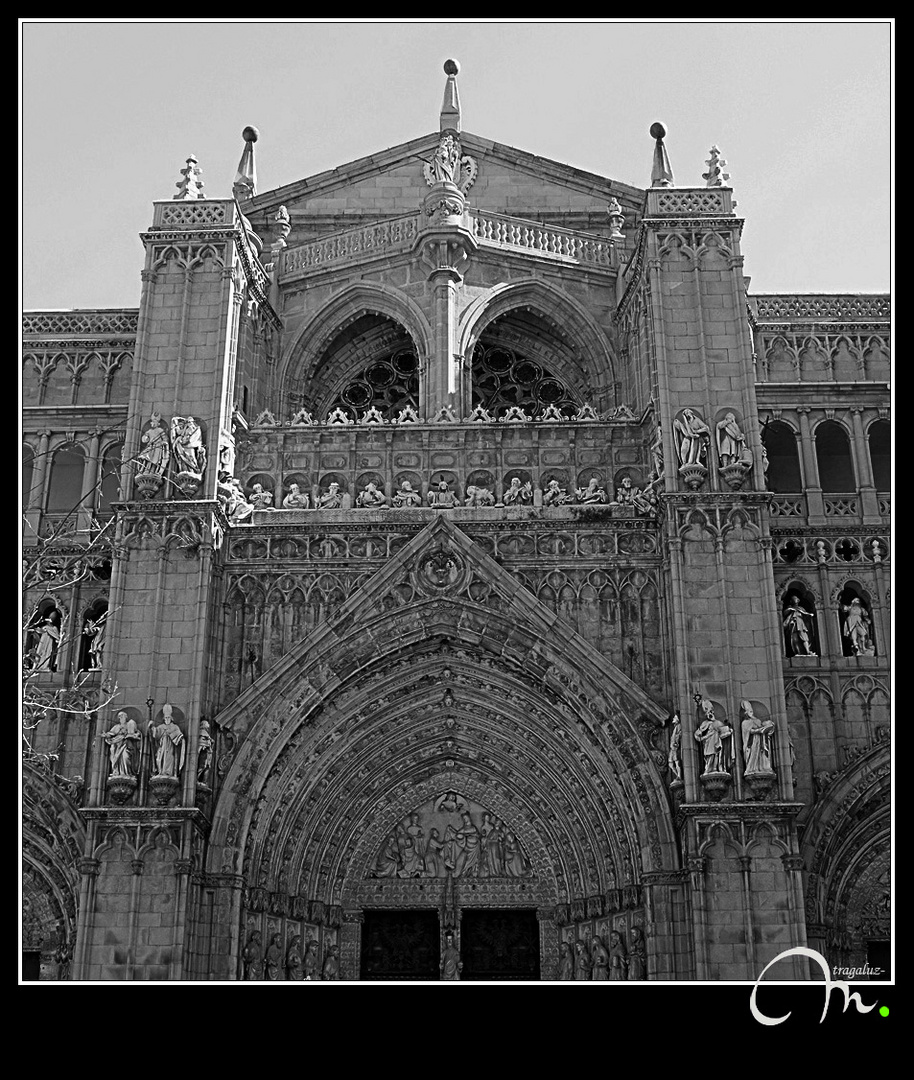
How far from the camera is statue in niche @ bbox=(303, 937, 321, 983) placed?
22.1 metres

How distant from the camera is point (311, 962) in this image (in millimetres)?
22266

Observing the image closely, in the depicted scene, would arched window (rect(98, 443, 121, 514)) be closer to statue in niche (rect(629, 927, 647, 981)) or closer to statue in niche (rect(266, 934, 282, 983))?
statue in niche (rect(266, 934, 282, 983))

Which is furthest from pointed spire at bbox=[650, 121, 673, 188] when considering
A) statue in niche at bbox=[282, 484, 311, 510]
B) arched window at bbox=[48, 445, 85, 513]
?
arched window at bbox=[48, 445, 85, 513]

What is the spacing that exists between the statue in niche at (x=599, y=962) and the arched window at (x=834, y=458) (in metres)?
10.4

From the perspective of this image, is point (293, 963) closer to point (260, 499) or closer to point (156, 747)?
point (156, 747)

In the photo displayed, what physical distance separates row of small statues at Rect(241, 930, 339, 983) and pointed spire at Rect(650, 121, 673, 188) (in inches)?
667

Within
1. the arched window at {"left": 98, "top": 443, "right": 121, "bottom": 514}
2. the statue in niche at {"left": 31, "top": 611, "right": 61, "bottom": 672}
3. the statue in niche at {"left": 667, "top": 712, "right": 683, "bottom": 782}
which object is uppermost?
the arched window at {"left": 98, "top": 443, "right": 121, "bottom": 514}

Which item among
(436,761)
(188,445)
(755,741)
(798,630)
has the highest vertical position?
(188,445)

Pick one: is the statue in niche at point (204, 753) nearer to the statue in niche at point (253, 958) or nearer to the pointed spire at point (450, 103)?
the statue in niche at point (253, 958)

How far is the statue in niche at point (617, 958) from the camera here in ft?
70.3

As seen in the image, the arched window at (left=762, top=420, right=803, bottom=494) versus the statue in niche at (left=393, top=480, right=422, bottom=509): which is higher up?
the arched window at (left=762, top=420, right=803, bottom=494)

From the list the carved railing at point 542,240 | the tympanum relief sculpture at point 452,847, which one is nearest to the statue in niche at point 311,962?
the tympanum relief sculpture at point 452,847

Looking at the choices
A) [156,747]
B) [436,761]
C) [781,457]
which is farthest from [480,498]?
[156,747]

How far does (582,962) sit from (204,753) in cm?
740
